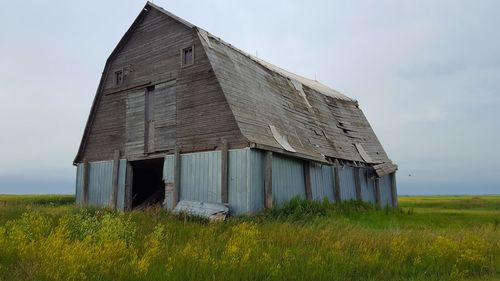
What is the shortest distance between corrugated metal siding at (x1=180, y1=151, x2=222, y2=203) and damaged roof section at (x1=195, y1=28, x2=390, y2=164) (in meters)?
1.75

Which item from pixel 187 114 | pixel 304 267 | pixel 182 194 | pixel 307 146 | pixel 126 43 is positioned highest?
pixel 126 43

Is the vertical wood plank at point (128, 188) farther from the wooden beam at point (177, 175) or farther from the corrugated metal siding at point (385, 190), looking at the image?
the corrugated metal siding at point (385, 190)

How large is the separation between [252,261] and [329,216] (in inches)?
379

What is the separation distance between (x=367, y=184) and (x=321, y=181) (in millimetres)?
5158

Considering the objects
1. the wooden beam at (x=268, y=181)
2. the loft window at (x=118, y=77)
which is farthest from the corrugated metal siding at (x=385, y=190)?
the loft window at (x=118, y=77)

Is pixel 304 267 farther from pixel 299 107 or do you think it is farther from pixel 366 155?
pixel 366 155

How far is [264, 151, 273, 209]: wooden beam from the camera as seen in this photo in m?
15.2

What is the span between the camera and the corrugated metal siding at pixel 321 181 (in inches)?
720

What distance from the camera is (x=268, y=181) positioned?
1526cm

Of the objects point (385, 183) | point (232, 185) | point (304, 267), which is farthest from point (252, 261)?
point (385, 183)

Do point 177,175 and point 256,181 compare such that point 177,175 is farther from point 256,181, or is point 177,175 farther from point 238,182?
point 256,181

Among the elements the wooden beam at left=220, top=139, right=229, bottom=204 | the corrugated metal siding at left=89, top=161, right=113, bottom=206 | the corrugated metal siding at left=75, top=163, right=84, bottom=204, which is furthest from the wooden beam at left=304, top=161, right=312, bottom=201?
the corrugated metal siding at left=75, top=163, right=84, bottom=204

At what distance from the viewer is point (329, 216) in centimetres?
1634

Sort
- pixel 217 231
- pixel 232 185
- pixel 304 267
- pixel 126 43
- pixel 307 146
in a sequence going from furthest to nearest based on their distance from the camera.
Result: pixel 126 43 → pixel 307 146 → pixel 232 185 → pixel 217 231 → pixel 304 267
